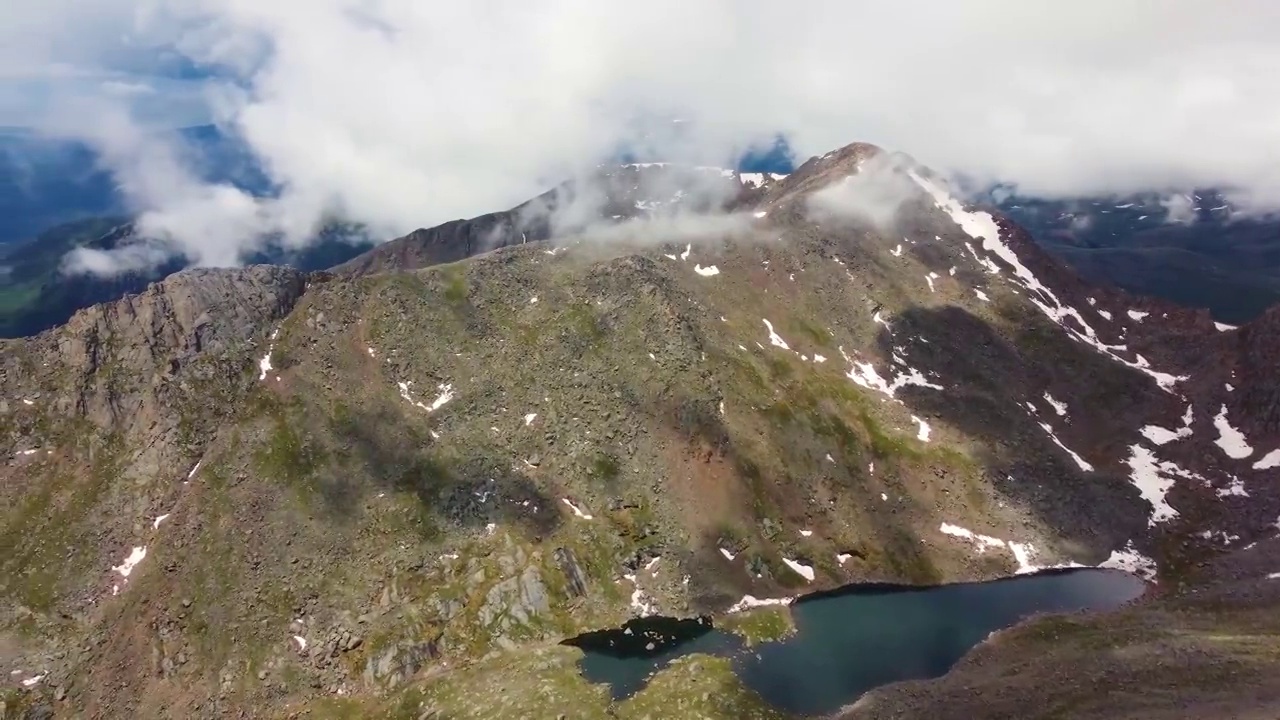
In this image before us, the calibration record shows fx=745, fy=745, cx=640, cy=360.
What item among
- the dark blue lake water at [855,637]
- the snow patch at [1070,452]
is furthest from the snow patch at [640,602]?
the snow patch at [1070,452]

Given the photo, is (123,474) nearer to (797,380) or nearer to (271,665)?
(271,665)

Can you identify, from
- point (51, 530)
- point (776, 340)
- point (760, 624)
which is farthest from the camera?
point (776, 340)

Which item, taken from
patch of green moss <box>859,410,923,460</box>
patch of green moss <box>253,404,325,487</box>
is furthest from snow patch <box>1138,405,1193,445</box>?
patch of green moss <box>253,404,325,487</box>

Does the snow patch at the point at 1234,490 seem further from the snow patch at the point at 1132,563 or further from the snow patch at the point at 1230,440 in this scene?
the snow patch at the point at 1132,563

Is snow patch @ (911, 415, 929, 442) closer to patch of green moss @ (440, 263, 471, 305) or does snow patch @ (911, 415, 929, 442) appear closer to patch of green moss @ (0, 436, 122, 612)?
patch of green moss @ (440, 263, 471, 305)

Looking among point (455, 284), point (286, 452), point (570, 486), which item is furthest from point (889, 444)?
point (286, 452)

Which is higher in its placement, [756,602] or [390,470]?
[390,470]

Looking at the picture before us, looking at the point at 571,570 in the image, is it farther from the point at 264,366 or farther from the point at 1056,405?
the point at 1056,405
